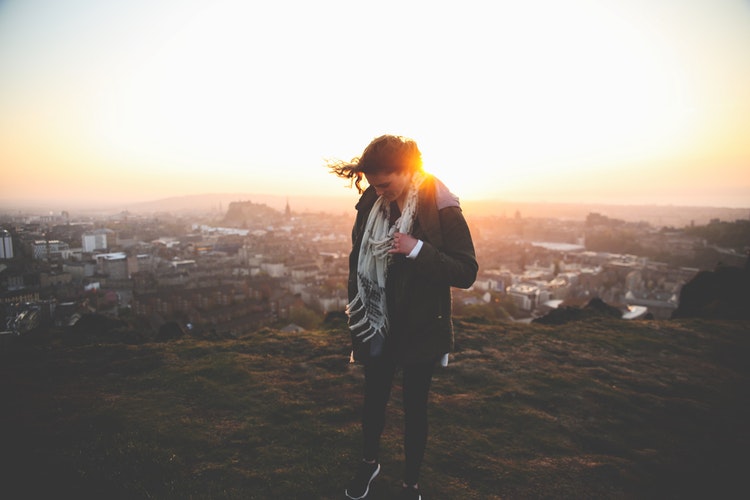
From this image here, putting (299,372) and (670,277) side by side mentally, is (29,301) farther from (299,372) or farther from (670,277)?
(670,277)

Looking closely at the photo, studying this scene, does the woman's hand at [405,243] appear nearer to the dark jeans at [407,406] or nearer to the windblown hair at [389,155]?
the windblown hair at [389,155]

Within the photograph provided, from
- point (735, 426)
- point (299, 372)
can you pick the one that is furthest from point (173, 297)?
point (735, 426)

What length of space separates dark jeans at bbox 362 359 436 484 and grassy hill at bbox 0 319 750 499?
11.5 inches

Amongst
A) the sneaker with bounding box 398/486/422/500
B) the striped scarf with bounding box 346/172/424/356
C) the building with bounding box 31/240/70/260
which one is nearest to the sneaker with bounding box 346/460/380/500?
the sneaker with bounding box 398/486/422/500

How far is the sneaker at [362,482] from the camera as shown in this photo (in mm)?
1992

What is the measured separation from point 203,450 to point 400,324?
1.68 meters

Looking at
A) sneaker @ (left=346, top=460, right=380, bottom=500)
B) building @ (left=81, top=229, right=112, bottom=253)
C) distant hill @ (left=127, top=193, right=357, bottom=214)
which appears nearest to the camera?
sneaker @ (left=346, top=460, right=380, bottom=500)

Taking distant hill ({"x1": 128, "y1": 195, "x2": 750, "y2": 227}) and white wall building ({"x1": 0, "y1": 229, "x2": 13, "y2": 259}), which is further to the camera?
distant hill ({"x1": 128, "y1": 195, "x2": 750, "y2": 227})

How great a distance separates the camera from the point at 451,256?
1.78 meters

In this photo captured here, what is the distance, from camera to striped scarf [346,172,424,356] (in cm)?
186

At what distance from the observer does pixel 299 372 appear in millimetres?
3807

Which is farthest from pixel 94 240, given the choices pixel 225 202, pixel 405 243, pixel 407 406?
pixel 225 202

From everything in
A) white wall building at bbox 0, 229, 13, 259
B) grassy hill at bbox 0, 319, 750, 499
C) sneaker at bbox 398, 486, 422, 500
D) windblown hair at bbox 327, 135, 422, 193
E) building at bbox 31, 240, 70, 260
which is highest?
windblown hair at bbox 327, 135, 422, 193

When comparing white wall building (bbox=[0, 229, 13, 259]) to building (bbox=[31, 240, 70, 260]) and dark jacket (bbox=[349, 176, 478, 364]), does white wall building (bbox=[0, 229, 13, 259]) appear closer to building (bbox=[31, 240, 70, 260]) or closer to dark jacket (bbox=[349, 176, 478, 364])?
building (bbox=[31, 240, 70, 260])
